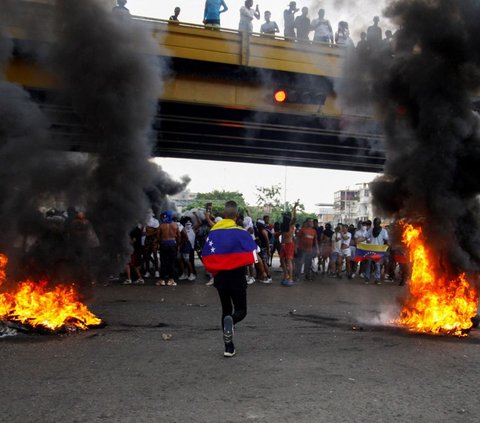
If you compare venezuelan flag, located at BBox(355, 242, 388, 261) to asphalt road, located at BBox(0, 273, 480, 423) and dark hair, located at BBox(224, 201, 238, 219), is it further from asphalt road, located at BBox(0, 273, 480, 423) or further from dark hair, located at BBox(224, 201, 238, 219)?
dark hair, located at BBox(224, 201, 238, 219)

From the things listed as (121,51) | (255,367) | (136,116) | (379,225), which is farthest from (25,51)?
(379,225)

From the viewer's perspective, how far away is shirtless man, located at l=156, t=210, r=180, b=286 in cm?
1105

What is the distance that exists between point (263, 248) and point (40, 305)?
299 inches

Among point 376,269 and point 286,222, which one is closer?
point 286,222

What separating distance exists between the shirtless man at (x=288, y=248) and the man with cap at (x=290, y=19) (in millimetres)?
4038

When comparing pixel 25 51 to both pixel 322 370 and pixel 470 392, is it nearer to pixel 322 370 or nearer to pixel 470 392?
pixel 322 370

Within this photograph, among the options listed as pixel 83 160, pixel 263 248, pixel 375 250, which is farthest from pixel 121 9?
pixel 375 250

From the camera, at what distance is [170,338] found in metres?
6.11

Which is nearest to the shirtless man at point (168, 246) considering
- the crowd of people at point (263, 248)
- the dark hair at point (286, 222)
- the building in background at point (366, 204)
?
the crowd of people at point (263, 248)

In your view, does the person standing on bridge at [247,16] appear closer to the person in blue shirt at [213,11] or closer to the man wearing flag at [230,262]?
the person in blue shirt at [213,11]

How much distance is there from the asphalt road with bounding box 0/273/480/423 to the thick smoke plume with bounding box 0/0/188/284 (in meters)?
1.11

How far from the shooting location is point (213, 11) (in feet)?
40.7

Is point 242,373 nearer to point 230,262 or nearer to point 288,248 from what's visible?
point 230,262

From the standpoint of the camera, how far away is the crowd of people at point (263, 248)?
1149 cm
